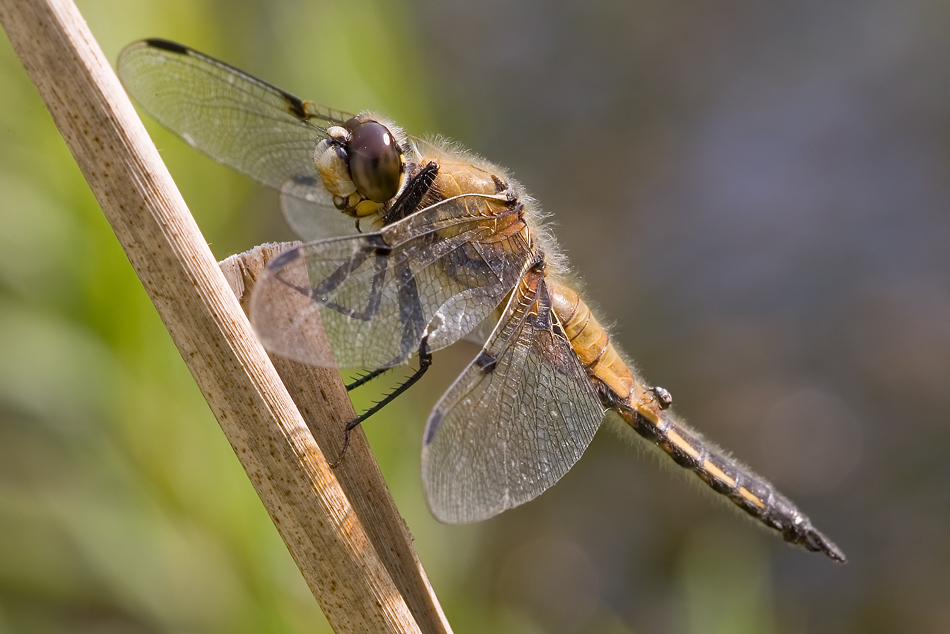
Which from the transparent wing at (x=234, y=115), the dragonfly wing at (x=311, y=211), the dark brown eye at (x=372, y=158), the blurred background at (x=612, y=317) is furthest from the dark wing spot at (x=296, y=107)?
the blurred background at (x=612, y=317)

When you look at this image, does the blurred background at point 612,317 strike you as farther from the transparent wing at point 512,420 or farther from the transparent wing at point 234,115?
the transparent wing at point 512,420

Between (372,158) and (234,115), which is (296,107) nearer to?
(234,115)

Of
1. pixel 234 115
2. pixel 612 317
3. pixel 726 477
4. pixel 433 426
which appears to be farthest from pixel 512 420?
pixel 612 317

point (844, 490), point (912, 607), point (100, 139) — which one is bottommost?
point (912, 607)

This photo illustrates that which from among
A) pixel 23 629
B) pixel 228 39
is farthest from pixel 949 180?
pixel 23 629

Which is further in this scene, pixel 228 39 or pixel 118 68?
pixel 228 39

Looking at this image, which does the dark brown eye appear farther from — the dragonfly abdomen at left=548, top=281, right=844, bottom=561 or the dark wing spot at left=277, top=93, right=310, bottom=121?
the dragonfly abdomen at left=548, top=281, right=844, bottom=561

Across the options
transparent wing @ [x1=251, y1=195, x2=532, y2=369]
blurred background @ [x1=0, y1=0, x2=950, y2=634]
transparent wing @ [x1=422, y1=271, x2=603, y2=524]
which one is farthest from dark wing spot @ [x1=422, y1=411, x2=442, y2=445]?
blurred background @ [x1=0, y1=0, x2=950, y2=634]

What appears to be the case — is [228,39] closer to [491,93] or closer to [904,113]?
[491,93]
